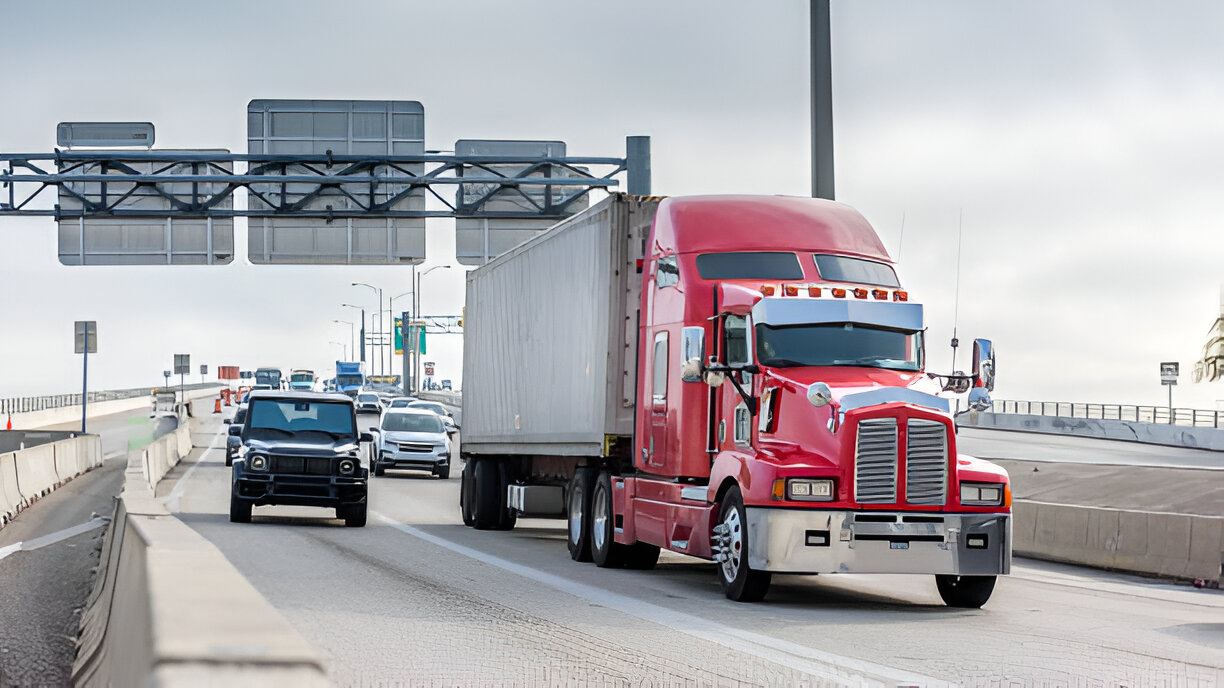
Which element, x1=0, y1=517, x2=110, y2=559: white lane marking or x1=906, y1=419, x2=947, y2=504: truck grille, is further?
x1=0, y1=517, x2=110, y2=559: white lane marking

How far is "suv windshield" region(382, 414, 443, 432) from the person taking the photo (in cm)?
4125

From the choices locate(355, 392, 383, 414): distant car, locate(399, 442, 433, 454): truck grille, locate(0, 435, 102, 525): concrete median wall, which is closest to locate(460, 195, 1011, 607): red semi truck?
locate(0, 435, 102, 525): concrete median wall

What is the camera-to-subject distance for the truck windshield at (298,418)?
24.3m

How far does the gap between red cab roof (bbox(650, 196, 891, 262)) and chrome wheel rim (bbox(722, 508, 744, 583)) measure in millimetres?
2993

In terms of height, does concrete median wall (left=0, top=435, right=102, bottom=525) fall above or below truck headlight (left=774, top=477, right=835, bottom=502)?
below

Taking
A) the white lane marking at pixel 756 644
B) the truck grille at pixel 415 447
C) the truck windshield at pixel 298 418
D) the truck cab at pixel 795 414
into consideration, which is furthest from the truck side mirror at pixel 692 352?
the truck grille at pixel 415 447

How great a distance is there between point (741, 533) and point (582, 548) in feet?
16.8

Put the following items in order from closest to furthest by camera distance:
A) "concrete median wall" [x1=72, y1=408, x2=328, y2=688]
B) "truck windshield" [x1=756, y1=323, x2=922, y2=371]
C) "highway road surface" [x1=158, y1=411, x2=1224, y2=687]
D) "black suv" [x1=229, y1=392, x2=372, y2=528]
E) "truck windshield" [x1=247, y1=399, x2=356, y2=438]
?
"concrete median wall" [x1=72, y1=408, x2=328, y2=688] → "highway road surface" [x1=158, y1=411, x2=1224, y2=687] → "truck windshield" [x1=756, y1=323, x2=922, y2=371] → "black suv" [x1=229, y1=392, x2=372, y2=528] → "truck windshield" [x1=247, y1=399, x2=356, y2=438]

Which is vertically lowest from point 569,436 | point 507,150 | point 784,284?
point 569,436

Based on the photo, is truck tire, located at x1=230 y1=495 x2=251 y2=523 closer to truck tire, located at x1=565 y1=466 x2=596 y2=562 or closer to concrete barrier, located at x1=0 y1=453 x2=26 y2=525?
concrete barrier, located at x1=0 y1=453 x2=26 y2=525

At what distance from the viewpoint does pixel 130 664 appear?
619cm

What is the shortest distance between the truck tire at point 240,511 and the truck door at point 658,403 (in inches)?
364

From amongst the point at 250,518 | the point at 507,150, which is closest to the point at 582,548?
the point at 250,518

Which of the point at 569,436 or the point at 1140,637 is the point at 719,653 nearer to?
the point at 1140,637
